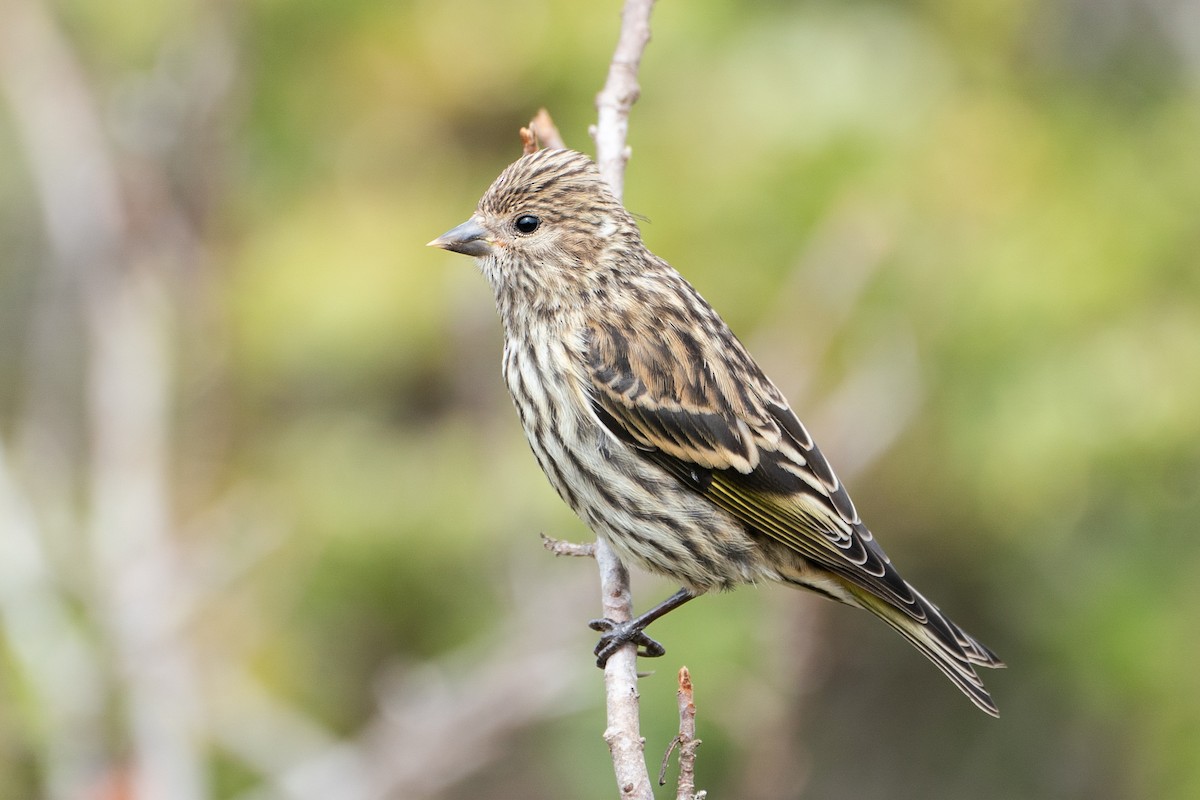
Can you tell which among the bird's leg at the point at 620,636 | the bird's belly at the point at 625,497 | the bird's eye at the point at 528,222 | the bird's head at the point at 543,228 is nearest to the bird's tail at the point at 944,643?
the bird's belly at the point at 625,497

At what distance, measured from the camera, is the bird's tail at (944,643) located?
4.67 metres

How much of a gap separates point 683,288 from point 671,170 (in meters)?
1.94

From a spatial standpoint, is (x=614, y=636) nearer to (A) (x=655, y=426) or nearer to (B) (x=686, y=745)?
(A) (x=655, y=426)

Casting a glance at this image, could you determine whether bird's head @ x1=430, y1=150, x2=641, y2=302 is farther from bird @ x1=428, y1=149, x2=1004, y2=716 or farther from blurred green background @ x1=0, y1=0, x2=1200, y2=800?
blurred green background @ x1=0, y1=0, x2=1200, y2=800

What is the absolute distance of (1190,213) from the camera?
6734 millimetres

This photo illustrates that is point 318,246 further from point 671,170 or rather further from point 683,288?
point 683,288

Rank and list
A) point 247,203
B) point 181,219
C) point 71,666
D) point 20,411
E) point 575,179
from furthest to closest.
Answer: point 20,411, point 247,203, point 181,219, point 71,666, point 575,179

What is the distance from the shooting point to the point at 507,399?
23.9ft

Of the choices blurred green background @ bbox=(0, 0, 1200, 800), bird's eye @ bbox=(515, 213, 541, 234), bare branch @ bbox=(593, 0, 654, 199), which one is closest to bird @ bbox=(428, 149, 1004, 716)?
bird's eye @ bbox=(515, 213, 541, 234)

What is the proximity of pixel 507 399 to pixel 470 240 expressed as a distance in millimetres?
2475

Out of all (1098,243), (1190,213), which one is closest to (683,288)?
(1098,243)

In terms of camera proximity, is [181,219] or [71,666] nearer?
[71,666]

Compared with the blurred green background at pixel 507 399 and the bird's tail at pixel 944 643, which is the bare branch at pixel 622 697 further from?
the blurred green background at pixel 507 399

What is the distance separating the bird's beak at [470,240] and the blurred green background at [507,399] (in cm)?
158
